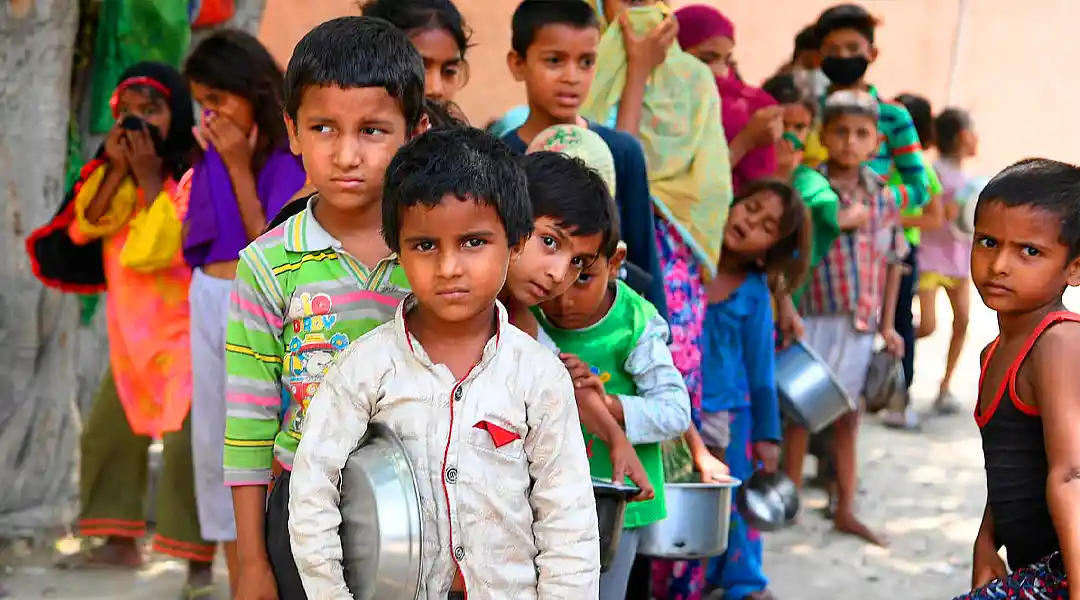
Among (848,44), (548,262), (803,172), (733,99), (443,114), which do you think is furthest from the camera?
(848,44)

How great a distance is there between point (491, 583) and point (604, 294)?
2.74 ft

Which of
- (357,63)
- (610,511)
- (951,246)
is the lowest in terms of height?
(610,511)

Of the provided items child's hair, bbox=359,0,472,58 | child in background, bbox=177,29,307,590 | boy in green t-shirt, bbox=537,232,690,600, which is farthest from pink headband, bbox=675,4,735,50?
boy in green t-shirt, bbox=537,232,690,600

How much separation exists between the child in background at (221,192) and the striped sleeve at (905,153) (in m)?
2.87

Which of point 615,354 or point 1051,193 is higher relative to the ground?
point 1051,193

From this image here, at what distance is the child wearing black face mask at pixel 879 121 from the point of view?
5.04 m

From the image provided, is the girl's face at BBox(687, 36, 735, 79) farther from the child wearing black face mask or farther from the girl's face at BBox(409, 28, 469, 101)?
the girl's face at BBox(409, 28, 469, 101)

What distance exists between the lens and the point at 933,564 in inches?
179

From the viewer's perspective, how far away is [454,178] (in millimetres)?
1812

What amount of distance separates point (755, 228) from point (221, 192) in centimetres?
160

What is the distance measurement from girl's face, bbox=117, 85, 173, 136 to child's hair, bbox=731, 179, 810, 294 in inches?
69.3

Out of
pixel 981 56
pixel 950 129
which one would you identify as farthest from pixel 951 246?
pixel 981 56

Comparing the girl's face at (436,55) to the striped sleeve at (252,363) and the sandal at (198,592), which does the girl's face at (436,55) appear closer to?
the striped sleeve at (252,363)

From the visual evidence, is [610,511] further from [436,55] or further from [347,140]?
[436,55]
